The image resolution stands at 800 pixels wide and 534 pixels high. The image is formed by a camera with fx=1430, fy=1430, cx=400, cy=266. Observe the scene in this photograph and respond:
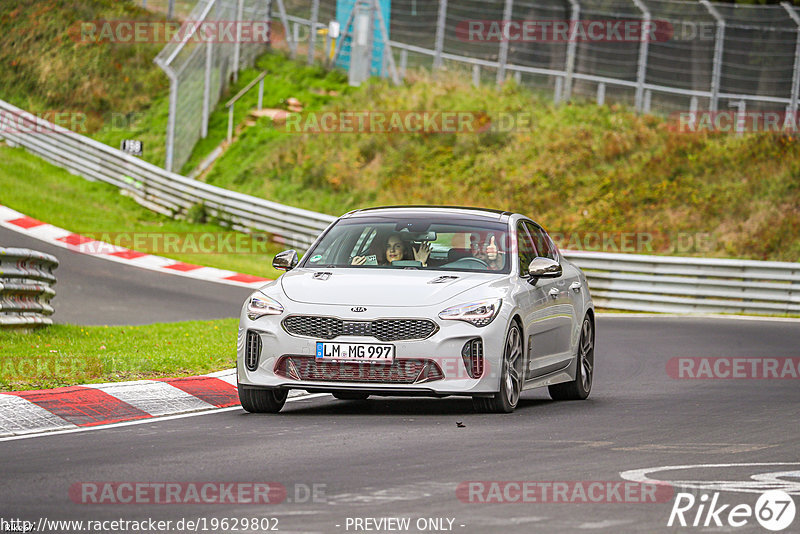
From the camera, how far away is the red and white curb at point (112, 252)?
84.7 ft

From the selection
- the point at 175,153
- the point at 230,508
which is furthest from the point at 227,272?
the point at 230,508

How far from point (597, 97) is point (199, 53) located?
385 inches

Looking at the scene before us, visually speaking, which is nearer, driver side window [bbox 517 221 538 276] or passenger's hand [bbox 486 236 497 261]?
passenger's hand [bbox 486 236 497 261]

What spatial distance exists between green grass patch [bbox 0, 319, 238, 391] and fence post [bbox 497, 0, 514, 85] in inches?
734

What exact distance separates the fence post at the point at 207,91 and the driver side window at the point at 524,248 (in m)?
24.8

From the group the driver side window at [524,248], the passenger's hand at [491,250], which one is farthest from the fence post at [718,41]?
the passenger's hand at [491,250]

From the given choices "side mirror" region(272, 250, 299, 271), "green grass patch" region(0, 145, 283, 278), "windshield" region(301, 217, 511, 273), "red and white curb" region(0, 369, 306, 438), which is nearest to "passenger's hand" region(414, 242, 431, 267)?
"windshield" region(301, 217, 511, 273)

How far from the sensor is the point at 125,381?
37.7ft

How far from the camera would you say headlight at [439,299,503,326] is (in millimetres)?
10102

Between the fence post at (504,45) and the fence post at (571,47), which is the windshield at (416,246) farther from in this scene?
the fence post at (504,45)

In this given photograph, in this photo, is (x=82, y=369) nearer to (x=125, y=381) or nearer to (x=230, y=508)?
(x=125, y=381)

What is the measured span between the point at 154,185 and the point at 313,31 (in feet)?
29.8

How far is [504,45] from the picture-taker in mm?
34906

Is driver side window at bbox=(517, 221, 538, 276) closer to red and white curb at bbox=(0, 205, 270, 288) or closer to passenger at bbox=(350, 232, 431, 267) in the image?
passenger at bbox=(350, 232, 431, 267)
